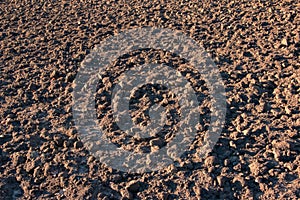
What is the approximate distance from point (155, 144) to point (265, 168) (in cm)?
79

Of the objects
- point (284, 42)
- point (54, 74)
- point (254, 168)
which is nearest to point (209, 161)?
point (254, 168)

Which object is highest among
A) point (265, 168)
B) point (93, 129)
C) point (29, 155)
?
point (93, 129)

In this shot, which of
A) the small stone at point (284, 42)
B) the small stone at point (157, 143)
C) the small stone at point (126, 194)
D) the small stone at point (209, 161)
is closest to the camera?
the small stone at point (126, 194)

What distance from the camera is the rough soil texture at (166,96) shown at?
3.02m

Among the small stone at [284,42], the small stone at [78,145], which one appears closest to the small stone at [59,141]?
the small stone at [78,145]

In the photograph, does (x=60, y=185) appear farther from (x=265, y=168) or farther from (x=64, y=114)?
(x=265, y=168)

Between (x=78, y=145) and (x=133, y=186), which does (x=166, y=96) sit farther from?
(x=133, y=186)

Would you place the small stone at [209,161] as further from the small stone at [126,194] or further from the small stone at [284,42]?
the small stone at [284,42]

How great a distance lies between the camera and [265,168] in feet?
9.82

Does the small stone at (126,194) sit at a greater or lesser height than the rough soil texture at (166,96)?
lesser

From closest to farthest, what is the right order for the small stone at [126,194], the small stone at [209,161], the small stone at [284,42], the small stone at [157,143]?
the small stone at [126,194], the small stone at [209,161], the small stone at [157,143], the small stone at [284,42]

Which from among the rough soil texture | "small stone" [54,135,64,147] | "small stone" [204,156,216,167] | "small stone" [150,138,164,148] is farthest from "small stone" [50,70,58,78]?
"small stone" [204,156,216,167]

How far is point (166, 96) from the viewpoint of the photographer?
3844mm

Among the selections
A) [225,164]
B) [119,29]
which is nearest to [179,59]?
[119,29]
